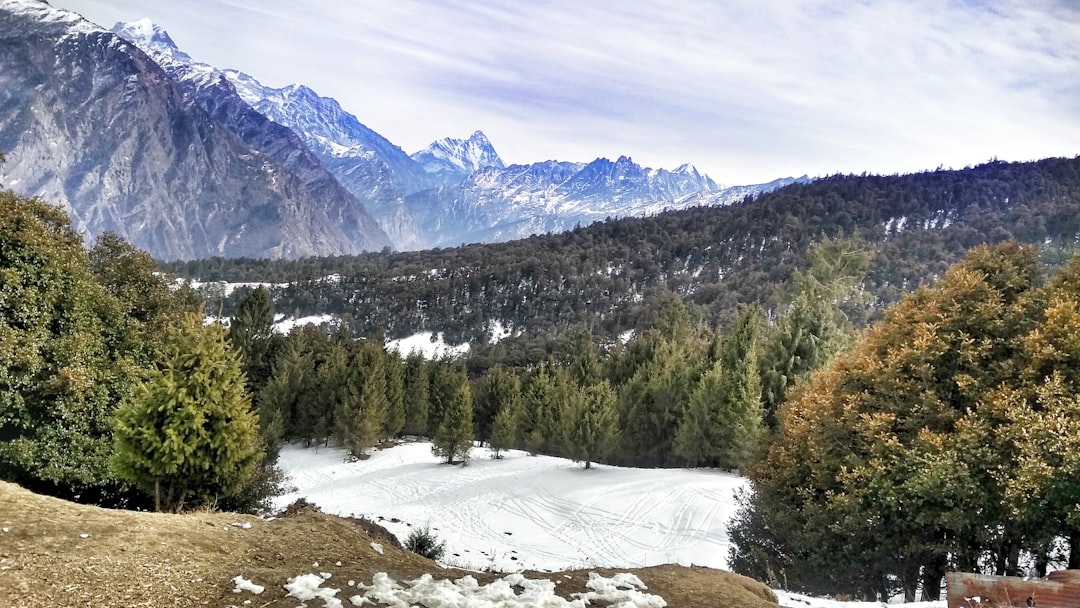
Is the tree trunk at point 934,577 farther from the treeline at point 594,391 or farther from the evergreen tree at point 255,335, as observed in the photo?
the evergreen tree at point 255,335

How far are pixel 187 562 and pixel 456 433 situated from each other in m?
33.8

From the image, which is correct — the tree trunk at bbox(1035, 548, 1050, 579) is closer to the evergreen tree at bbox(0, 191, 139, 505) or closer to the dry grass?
the dry grass

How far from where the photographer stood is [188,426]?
541 inches

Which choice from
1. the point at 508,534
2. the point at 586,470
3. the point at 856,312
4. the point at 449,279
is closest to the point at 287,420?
the point at 586,470

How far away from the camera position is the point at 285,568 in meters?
8.05

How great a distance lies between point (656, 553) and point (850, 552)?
9.93 m

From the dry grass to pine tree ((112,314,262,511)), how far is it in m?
3.85

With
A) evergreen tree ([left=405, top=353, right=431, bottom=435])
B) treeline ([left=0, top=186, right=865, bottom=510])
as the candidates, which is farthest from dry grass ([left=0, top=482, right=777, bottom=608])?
evergreen tree ([left=405, top=353, right=431, bottom=435])

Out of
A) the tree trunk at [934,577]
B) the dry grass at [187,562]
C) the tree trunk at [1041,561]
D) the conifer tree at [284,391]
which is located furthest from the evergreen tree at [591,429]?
the dry grass at [187,562]

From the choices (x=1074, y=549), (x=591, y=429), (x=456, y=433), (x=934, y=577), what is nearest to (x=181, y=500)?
(x=934, y=577)

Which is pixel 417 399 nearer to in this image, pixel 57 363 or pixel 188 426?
pixel 57 363

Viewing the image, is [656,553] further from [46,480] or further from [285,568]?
[46,480]

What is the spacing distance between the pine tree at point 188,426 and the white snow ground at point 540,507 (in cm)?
674

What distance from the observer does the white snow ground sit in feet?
75.7
